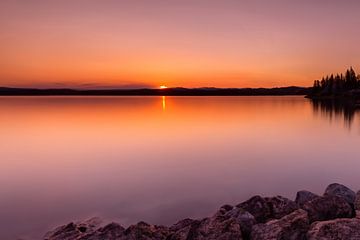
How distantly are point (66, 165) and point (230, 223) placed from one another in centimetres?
1501

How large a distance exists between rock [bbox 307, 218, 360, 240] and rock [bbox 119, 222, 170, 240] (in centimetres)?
326

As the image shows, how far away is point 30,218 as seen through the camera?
1137cm

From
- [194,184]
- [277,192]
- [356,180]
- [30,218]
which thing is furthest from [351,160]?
[30,218]

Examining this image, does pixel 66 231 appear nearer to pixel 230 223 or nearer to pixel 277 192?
pixel 230 223

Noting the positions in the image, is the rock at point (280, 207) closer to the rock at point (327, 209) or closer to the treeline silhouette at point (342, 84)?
the rock at point (327, 209)

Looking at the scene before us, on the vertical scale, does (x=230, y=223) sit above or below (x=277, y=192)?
above

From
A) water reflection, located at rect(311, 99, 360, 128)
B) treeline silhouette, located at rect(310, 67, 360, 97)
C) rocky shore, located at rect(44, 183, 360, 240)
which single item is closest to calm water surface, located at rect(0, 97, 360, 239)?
rocky shore, located at rect(44, 183, 360, 240)

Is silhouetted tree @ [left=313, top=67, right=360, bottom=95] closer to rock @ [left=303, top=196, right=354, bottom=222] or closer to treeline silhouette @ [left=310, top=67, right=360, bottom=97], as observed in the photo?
treeline silhouette @ [left=310, top=67, right=360, bottom=97]

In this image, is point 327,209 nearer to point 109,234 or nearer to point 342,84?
point 109,234

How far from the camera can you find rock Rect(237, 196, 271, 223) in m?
8.82

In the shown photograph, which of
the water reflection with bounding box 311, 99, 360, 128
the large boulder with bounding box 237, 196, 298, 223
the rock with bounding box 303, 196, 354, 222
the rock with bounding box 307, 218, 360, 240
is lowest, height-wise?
the water reflection with bounding box 311, 99, 360, 128

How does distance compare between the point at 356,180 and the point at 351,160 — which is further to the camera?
the point at 351,160

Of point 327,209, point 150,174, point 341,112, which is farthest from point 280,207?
point 341,112

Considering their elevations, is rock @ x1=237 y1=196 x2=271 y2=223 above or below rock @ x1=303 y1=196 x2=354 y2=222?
below
